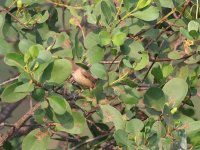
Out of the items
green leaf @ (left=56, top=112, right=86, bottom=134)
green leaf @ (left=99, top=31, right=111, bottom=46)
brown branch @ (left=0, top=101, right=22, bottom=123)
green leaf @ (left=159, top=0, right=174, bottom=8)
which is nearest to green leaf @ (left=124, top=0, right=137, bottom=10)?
green leaf @ (left=99, top=31, right=111, bottom=46)

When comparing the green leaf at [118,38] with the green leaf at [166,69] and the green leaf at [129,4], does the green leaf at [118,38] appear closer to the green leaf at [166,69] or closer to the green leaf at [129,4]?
the green leaf at [129,4]

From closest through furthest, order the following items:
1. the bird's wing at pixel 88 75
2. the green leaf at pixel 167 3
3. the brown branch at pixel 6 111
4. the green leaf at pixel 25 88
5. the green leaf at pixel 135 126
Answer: the green leaf at pixel 25 88 → the green leaf at pixel 135 126 → the bird's wing at pixel 88 75 → the green leaf at pixel 167 3 → the brown branch at pixel 6 111

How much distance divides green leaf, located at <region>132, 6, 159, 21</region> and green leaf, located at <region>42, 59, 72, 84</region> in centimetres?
25

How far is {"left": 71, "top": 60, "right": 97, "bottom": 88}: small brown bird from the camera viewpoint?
1.50 metres

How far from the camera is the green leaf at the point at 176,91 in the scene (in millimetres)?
1432

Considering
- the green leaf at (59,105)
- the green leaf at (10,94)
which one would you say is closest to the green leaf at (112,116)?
the green leaf at (59,105)

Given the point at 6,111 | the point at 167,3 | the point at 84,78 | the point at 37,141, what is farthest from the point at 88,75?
the point at 6,111

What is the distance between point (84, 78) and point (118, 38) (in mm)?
201

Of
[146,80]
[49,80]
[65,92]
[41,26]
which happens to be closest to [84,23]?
[41,26]

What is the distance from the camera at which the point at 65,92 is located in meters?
1.50

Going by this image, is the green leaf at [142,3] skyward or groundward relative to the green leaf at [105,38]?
skyward

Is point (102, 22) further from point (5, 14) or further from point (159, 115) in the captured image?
point (5, 14)

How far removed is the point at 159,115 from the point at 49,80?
12.9 inches

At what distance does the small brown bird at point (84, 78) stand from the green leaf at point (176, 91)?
0.70 ft
